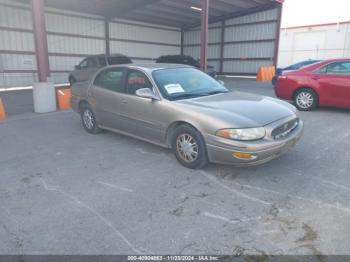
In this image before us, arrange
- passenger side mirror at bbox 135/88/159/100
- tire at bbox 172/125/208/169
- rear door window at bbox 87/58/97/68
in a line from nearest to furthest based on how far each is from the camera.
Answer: tire at bbox 172/125/208/169 → passenger side mirror at bbox 135/88/159/100 → rear door window at bbox 87/58/97/68

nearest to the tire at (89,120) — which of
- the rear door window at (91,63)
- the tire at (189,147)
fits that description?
the tire at (189,147)

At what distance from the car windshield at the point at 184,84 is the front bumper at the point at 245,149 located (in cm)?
104

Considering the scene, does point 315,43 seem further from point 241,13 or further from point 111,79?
point 111,79

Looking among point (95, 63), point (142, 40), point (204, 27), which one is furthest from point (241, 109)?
point (142, 40)

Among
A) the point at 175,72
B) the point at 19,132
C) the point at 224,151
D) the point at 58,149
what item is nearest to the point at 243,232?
the point at 224,151

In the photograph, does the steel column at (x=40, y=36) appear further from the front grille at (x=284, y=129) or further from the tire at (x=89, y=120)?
the front grille at (x=284, y=129)

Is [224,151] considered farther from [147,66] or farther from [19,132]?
[19,132]

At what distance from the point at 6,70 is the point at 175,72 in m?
13.5

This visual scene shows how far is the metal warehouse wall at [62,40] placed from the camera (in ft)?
47.8

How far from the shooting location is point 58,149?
5.04 metres

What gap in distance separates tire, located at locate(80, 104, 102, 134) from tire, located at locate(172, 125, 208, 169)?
2.31 meters

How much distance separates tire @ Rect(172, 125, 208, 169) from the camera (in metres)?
3.78

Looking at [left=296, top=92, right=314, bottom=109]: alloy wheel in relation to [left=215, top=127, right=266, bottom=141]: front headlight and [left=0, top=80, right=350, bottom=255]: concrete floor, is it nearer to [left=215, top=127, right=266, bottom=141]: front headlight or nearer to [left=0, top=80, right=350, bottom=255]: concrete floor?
A: [left=0, top=80, right=350, bottom=255]: concrete floor

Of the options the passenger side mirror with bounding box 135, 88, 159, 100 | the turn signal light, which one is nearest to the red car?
the turn signal light
